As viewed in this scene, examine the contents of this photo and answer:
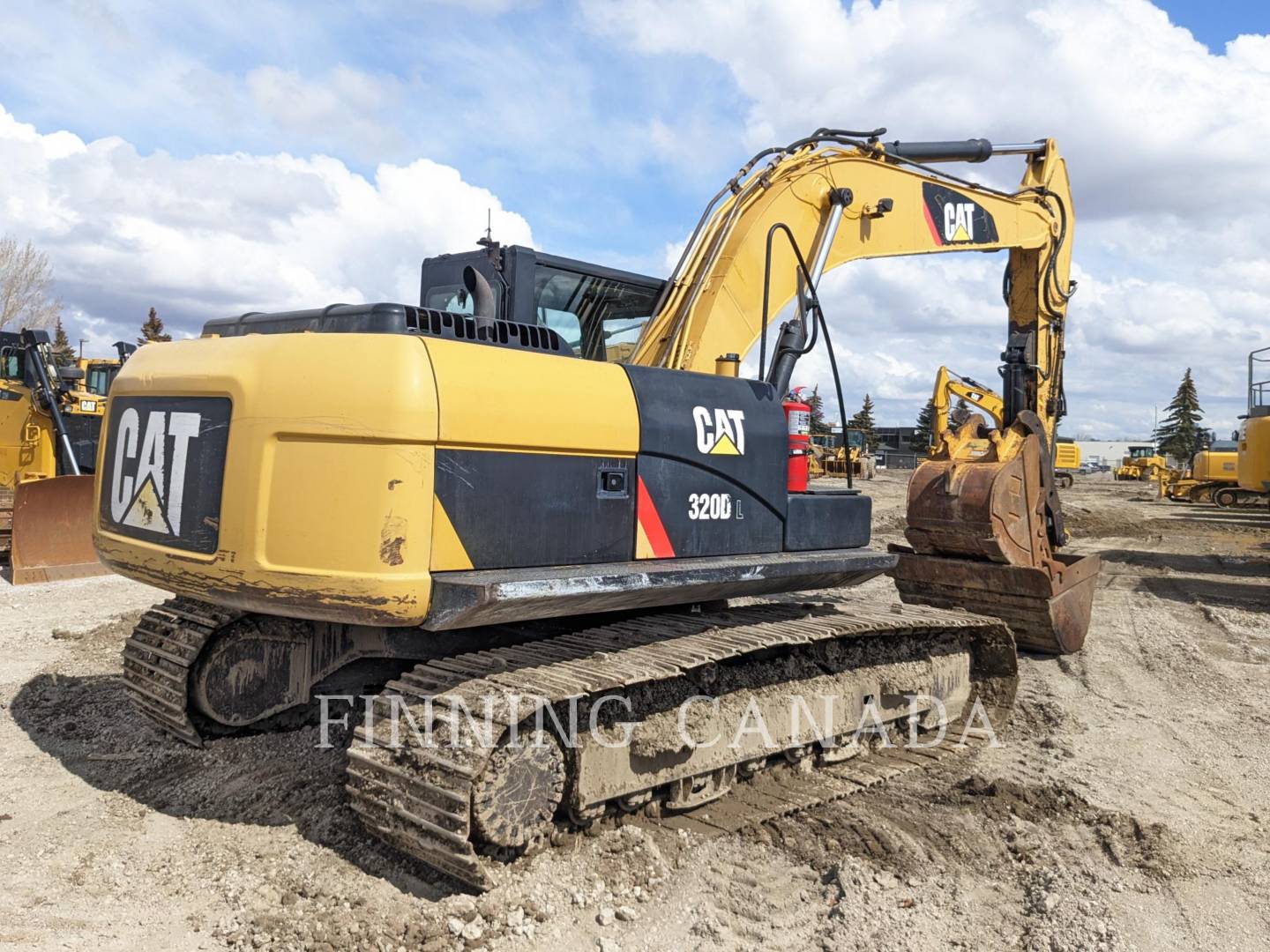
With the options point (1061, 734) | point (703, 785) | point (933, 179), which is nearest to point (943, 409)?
point (933, 179)

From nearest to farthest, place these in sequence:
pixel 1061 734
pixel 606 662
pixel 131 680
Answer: pixel 606 662
pixel 131 680
pixel 1061 734

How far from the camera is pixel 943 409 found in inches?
343

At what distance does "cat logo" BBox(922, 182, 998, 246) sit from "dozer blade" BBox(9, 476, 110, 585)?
7.95 metres

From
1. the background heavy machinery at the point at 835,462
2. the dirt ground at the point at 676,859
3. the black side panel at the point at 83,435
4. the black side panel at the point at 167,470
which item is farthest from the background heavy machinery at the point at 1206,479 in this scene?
the black side panel at the point at 167,470

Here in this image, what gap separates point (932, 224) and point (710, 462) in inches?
152

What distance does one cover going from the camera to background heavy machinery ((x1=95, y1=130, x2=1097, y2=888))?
3146 millimetres

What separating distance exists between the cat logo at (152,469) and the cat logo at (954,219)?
531 centimetres

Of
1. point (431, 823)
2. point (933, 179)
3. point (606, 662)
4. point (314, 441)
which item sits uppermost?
point (933, 179)

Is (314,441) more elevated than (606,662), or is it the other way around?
(314,441)

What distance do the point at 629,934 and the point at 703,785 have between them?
1098mm

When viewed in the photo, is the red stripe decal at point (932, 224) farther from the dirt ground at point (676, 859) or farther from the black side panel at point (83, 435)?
the black side panel at point (83, 435)

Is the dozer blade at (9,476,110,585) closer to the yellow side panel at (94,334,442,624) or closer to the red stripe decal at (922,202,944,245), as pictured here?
the yellow side panel at (94,334,442,624)

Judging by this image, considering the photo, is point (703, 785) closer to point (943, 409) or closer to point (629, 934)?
point (629, 934)

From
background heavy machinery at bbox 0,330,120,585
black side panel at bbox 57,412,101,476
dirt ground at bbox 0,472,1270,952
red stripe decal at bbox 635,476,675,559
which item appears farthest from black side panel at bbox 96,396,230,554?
black side panel at bbox 57,412,101,476
